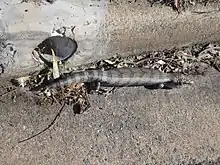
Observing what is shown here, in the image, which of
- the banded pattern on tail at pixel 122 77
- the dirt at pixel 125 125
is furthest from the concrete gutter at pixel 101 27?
the banded pattern on tail at pixel 122 77

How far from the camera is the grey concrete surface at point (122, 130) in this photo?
4.66 metres

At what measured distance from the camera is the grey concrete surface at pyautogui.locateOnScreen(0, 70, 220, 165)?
15.3ft

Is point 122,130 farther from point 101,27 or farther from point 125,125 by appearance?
point 101,27

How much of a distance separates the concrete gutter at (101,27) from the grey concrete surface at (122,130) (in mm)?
425

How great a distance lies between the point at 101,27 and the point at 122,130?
3.32 ft

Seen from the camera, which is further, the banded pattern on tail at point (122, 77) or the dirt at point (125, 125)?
the banded pattern on tail at point (122, 77)

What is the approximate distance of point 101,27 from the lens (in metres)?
4.91

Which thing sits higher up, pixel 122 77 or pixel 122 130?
pixel 122 77

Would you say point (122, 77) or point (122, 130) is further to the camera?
point (122, 77)

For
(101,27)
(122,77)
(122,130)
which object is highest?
(101,27)

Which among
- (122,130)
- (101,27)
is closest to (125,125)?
(122,130)

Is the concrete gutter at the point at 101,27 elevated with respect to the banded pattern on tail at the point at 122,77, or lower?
elevated

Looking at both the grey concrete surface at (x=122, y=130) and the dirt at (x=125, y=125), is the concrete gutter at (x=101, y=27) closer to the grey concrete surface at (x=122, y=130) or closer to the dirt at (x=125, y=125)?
the dirt at (x=125, y=125)

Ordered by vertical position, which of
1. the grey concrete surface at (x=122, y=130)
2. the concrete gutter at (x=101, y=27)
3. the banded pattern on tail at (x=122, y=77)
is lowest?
the grey concrete surface at (x=122, y=130)
